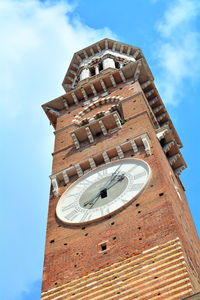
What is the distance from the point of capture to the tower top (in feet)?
90.0

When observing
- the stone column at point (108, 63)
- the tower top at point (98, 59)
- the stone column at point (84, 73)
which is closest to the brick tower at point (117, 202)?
the stone column at point (108, 63)

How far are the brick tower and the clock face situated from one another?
4 centimetres

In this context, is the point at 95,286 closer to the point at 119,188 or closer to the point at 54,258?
the point at 54,258

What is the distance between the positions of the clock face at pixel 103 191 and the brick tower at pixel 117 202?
1.4 inches

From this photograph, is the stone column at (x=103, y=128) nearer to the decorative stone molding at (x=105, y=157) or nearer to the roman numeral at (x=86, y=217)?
the decorative stone molding at (x=105, y=157)

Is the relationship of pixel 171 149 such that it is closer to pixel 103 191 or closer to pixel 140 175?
pixel 140 175

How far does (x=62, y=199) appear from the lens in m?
16.6

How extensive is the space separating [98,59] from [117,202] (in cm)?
1472

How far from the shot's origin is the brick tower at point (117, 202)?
12.2 m

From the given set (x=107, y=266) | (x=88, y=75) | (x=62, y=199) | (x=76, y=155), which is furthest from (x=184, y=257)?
(x=88, y=75)

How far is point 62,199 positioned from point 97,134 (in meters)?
3.97

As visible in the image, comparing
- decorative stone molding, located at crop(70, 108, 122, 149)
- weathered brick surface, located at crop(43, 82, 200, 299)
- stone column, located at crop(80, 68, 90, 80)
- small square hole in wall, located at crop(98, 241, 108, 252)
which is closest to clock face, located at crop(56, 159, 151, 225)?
weathered brick surface, located at crop(43, 82, 200, 299)

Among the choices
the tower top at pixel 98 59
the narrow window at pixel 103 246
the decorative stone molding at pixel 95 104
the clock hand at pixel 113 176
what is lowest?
the narrow window at pixel 103 246

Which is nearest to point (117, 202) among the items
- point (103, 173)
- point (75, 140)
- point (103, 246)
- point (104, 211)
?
point (104, 211)
